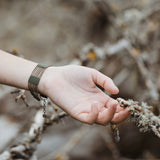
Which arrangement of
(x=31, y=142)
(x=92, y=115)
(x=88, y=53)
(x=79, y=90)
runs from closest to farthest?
1. (x=92, y=115)
2. (x=79, y=90)
3. (x=31, y=142)
4. (x=88, y=53)

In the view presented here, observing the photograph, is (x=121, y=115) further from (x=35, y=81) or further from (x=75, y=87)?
(x=35, y=81)

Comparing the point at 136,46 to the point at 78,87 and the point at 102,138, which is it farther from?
the point at 78,87

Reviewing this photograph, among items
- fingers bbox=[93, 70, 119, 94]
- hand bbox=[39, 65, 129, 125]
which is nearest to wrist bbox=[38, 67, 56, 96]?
hand bbox=[39, 65, 129, 125]

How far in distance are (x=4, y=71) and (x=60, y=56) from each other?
7.95 feet

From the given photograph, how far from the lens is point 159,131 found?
1011mm

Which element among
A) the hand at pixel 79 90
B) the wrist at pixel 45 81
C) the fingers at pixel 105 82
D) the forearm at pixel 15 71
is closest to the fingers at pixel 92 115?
the hand at pixel 79 90

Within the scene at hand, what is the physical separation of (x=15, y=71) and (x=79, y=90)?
358 mm

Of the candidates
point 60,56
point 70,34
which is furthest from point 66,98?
point 70,34

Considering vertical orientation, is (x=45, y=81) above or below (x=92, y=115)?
above

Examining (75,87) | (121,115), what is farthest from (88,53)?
(121,115)

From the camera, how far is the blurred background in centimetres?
211

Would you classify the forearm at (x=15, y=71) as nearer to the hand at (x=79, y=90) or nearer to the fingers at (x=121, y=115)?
the hand at (x=79, y=90)

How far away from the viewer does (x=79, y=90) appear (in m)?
1.10

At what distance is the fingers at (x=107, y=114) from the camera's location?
0.94 metres
